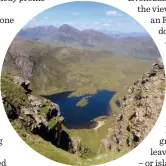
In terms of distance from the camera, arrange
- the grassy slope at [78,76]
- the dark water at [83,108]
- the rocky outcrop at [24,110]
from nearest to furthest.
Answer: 1. the rocky outcrop at [24,110]
2. the dark water at [83,108]
3. the grassy slope at [78,76]

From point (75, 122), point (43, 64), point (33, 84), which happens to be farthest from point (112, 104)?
point (43, 64)

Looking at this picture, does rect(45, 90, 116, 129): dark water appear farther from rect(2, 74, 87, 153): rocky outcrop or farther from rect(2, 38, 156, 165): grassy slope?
rect(2, 74, 87, 153): rocky outcrop

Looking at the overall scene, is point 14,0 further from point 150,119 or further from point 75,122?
point 75,122

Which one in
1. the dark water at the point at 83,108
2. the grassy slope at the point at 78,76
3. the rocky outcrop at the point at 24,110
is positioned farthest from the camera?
the grassy slope at the point at 78,76

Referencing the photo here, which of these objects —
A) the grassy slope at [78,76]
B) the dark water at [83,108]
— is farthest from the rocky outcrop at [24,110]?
the grassy slope at [78,76]

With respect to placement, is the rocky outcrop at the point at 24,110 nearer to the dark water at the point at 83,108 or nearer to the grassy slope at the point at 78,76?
the dark water at the point at 83,108

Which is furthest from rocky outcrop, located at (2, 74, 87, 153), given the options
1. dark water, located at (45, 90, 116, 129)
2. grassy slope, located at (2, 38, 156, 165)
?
grassy slope, located at (2, 38, 156, 165)

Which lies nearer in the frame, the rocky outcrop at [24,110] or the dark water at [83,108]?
the rocky outcrop at [24,110]

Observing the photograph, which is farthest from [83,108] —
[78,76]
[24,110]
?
[24,110]
